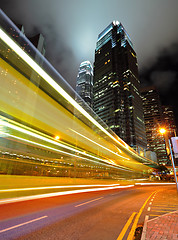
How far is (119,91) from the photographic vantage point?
5969 inches

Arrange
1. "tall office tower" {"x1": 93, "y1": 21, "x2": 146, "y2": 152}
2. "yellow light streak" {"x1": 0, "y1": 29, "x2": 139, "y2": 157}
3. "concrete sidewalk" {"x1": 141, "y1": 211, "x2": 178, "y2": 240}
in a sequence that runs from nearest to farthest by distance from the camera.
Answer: "concrete sidewalk" {"x1": 141, "y1": 211, "x2": 178, "y2": 240}
"yellow light streak" {"x1": 0, "y1": 29, "x2": 139, "y2": 157}
"tall office tower" {"x1": 93, "y1": 21, "x2": 146, "y2": 152}

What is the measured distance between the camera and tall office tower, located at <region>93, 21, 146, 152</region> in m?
134

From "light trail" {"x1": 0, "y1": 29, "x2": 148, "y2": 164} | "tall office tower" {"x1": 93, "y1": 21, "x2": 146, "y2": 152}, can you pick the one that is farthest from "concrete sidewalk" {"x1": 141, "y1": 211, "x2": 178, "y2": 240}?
"tall office tower" {"x1": 93, "y1": 21, "x2": 146, "y2": 152}

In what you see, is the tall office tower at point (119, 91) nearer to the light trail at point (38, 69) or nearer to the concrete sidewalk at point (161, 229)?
the light trail at point (38, 69)

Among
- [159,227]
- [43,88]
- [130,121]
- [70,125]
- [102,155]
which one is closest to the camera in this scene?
[159,227]

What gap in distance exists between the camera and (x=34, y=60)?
7434 millimetres

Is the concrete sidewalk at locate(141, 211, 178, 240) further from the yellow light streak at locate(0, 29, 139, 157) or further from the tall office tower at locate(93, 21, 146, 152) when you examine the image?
the tall office tower at locate(93, 21, 146, 152)

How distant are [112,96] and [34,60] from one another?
150 metres

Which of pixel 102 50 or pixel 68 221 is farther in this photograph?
pixel 102 50

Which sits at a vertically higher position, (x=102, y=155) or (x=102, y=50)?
(x=102, y=50)

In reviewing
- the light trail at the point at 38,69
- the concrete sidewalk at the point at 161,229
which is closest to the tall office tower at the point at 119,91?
the light trail at the point at 38,69

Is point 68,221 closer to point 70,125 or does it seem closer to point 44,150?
point 44,150

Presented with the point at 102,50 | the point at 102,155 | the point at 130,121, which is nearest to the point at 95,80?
the point at 102,50

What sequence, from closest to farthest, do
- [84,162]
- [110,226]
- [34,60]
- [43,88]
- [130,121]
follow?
[110,226] → [34,60] → [43,88] → [84,162] → [130,121]
